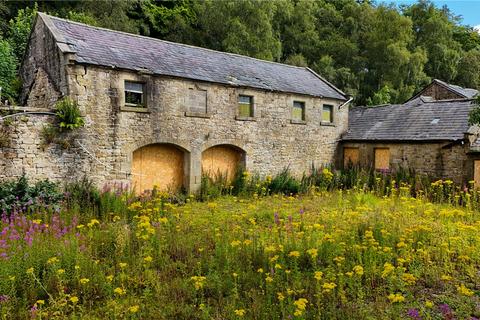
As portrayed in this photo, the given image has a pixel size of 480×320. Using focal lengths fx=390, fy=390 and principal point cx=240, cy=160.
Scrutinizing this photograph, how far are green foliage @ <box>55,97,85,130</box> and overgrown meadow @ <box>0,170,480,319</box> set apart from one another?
13.9 ft

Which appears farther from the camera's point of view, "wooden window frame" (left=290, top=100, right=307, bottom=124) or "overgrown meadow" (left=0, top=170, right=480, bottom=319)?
"wooden window frame" (left=290, top=100, right=307, bottom=124)

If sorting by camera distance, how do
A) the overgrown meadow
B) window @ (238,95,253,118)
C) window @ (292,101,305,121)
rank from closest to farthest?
the overgrown meadow < window @ (238,95,253,118) < window @ (292,101,305,121)

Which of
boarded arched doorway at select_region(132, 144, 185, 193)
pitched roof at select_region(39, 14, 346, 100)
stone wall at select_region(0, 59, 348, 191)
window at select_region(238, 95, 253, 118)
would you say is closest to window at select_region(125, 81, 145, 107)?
stone wall at select_region(0, 59, 348, 191)

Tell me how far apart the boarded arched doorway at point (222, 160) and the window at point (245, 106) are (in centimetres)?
147

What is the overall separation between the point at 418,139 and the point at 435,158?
1079 millimetres

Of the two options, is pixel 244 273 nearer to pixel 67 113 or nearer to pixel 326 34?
pixel 67 113

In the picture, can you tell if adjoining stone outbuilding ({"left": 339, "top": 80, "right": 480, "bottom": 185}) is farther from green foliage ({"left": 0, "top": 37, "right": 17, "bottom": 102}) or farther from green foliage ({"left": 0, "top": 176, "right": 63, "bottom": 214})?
green foliage ({"left": 0, "top": 37, "right": 17, "bottom": 102})

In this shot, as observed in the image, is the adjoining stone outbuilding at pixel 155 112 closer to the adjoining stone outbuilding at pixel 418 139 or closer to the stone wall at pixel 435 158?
the adjoining stone outbuilding at pixel 418 139

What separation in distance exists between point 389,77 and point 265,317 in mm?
34070

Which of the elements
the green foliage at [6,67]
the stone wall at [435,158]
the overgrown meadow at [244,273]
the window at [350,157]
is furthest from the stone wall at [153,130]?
the stone wall at [435,158]

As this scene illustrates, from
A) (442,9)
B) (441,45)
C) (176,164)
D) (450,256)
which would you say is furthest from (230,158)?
(442,9)

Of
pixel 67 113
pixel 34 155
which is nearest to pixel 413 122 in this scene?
pixel 67 113

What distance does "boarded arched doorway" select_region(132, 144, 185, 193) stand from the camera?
13.8m

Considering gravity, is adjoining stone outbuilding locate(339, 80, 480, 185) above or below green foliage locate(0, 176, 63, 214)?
above
